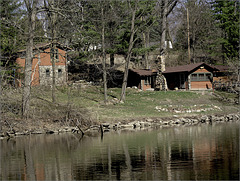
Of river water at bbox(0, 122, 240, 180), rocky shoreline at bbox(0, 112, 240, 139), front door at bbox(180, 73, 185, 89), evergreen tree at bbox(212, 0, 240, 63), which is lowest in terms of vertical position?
river water at bbox(0, 122, 240, 180)

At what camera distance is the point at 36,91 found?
1133 inches

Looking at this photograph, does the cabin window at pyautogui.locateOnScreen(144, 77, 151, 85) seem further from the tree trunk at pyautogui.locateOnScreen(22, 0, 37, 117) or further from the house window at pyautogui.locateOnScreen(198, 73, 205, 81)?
the tree trunk at pyautogui.locateOnScreen(22, 0, 37, 117)

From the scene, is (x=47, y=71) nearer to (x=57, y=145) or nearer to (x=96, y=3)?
(x=96, y=3)

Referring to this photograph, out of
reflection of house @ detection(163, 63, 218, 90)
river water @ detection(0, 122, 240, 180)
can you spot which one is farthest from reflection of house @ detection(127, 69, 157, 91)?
river water @ detection(0, 122, 240, 180)

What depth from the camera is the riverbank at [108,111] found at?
86.1ft

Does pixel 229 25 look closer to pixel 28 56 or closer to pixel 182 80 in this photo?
pixel 182 80

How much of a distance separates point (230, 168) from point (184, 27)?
5530 centimetres

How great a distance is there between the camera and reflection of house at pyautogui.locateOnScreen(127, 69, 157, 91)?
51.4 metres

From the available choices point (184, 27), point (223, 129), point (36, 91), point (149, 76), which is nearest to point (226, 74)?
point (149, 76)

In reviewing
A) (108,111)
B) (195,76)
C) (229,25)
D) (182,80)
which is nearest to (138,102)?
(108,111)

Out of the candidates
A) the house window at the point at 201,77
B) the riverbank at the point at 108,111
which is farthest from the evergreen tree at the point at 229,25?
the riverbank at the point at 108,111

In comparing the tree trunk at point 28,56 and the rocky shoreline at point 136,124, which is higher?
the tree trunk at point 28,56

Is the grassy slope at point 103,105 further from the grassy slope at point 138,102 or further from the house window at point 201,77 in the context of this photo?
the house window at point 201,77

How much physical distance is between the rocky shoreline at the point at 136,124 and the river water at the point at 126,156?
3.57 feet
